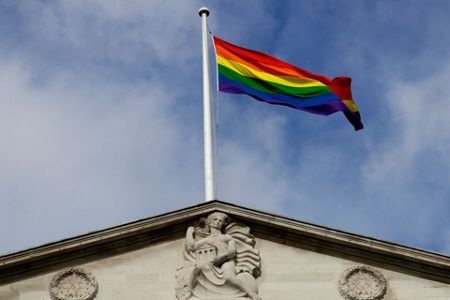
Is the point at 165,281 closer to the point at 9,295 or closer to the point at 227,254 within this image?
the point at 227,254

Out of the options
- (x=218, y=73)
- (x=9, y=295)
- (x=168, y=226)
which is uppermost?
(x=218, y=73)

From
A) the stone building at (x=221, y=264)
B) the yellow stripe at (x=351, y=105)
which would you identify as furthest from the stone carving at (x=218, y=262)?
the yellow stripe at (x=351, y=105)

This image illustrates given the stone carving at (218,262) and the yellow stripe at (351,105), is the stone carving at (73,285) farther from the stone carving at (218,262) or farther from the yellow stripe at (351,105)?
the yellow stripe at (351,105)

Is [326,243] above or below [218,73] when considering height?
below

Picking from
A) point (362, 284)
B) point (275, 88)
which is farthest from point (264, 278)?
point (275, 88)

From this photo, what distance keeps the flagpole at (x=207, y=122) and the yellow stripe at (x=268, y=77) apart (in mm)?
513

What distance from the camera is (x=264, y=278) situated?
25.5m

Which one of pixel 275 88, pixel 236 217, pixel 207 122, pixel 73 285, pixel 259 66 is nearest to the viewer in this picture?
pixel 73 285

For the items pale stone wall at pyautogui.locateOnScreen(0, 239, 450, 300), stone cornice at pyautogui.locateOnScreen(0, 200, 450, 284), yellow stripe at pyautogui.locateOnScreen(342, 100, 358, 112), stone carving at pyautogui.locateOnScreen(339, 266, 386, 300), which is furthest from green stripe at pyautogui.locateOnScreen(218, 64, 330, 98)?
stone carving at pyautogui.locateOnScreen(339, 266, 386, 300)

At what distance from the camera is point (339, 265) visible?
25.8m

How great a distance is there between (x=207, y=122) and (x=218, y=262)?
15.3ft

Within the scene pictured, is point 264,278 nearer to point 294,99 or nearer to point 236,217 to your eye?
point 236,217

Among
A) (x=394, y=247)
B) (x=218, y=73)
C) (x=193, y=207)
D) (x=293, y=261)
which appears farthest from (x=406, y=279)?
(x=218, y=73)

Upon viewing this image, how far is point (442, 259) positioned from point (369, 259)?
4.95 feet
